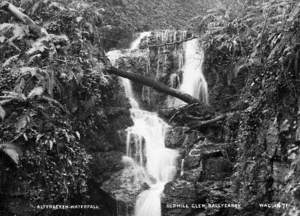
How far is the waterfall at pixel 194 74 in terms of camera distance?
478 inches

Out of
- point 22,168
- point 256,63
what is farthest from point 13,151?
point 256,63

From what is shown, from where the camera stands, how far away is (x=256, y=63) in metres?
6.41

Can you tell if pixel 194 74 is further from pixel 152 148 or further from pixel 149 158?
pixel 149 158

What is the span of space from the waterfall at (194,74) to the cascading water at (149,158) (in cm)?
155

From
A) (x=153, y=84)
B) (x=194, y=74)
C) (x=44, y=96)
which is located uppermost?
(x=194, y=74)

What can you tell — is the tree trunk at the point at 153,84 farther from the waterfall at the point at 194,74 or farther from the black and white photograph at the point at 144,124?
the waterfall at the point at 194,74

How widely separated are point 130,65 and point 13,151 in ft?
26.8

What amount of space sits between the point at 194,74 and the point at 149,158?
379 cm

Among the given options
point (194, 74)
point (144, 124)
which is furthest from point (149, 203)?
point (194, 74)

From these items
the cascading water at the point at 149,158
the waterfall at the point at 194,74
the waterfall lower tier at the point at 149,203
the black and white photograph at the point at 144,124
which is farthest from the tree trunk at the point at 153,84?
the waterfall lower tier at the point at 149,203

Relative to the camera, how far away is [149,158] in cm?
1022

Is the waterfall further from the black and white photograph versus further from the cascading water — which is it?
the cascading water

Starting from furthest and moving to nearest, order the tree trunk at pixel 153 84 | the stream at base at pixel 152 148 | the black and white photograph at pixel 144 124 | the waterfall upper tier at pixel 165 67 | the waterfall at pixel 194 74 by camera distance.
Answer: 1. the waterfall upper tier at pixel 165 67
2. the waterfall at pixel 194 74
3. the tree trunk at pixel 153 84
4. the stream at base at pixel 152 148
5. the black and white photograph at pixel 144 124

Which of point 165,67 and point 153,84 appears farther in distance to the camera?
point 165,67
